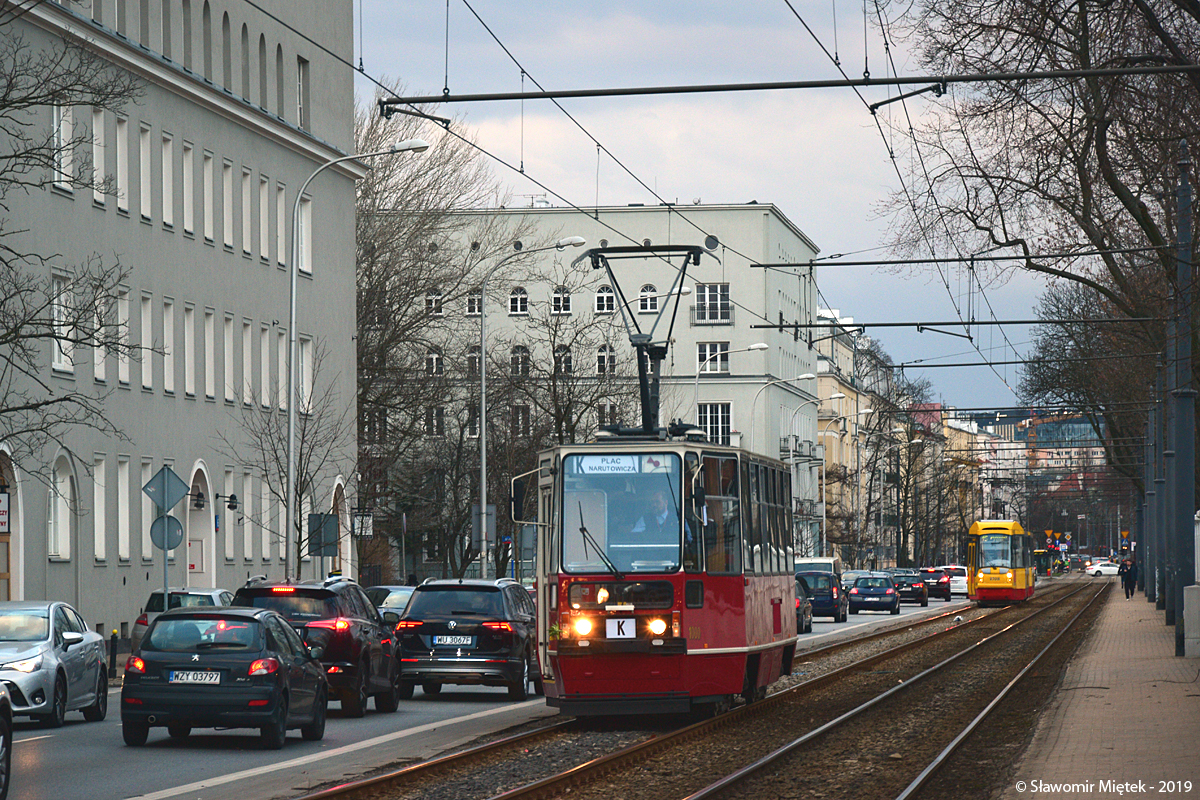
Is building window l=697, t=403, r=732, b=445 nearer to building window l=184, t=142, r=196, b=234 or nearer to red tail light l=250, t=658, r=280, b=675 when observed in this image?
building window l=184, t=142, r=196, b=234

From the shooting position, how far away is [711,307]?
349 feet

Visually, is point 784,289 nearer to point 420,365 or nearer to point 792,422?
point 792,422

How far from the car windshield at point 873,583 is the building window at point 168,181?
3463 cm

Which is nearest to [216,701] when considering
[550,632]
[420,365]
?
[550,632]

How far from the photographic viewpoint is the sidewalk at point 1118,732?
13805 millimetres

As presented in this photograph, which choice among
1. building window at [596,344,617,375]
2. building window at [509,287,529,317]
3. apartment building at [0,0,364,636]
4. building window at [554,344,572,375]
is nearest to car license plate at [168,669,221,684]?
apartment building at [0,0,364,636]

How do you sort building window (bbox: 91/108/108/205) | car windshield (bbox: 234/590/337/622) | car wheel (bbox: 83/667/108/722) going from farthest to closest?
building window (bbox: 91/108/108/205), car wheel (bbox: 83/667/108/722), car windshield (bbox: 234/590/337/622)

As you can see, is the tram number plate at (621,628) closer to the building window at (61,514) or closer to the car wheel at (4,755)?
the car wheel at (4,755)

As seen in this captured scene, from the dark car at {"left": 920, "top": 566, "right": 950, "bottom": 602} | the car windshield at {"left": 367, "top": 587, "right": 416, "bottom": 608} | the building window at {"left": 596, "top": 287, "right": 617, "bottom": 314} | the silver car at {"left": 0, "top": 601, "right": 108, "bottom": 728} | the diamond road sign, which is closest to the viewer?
the silver car at {"left": 0, "top": 601, "right": 108, "bottom": 728}

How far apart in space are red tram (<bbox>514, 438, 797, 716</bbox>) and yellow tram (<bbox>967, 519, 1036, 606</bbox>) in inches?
2038

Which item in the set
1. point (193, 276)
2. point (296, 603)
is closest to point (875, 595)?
point (193, 276)

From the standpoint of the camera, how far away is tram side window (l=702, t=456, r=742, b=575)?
66.2ft

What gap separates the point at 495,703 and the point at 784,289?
85.4 m

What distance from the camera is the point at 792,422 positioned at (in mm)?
110375
